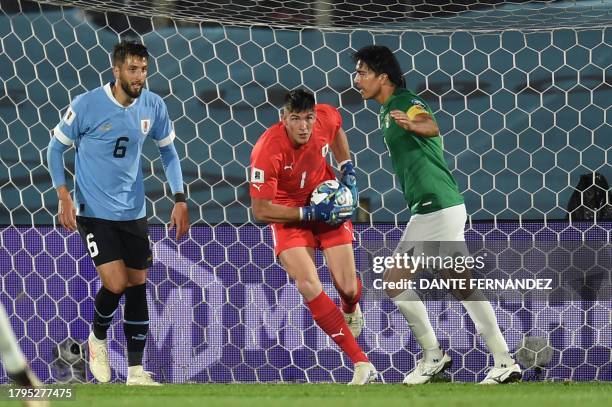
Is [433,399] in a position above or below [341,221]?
below

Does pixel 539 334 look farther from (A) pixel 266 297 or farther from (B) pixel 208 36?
(B) pixel 208 36

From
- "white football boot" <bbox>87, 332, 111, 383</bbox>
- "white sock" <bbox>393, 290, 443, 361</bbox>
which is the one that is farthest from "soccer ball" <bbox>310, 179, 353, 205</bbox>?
"white football boot" <bbox>87, 332, 111, 383</bbox>

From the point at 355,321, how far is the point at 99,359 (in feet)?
4.49

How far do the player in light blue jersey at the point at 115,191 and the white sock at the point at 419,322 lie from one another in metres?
1.21

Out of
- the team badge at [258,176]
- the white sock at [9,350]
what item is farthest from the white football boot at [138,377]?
the white sock at [9,350]

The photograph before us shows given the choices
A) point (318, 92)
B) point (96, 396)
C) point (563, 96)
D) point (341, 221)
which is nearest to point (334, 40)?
point (318, 92)

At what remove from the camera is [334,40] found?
26.4 ft

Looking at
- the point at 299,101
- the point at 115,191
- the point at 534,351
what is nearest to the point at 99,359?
the point at 115,191

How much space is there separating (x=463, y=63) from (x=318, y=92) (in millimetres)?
949

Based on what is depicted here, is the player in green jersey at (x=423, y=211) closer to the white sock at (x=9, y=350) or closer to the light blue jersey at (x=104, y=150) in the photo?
the light blue jersey at (x=104, y=150)

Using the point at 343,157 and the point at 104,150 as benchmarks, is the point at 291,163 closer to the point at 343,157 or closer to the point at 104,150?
the point at 343,157

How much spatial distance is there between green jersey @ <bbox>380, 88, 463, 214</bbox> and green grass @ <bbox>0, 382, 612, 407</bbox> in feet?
3.05

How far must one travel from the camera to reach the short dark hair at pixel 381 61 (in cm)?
636

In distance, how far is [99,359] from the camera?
21.2ft
